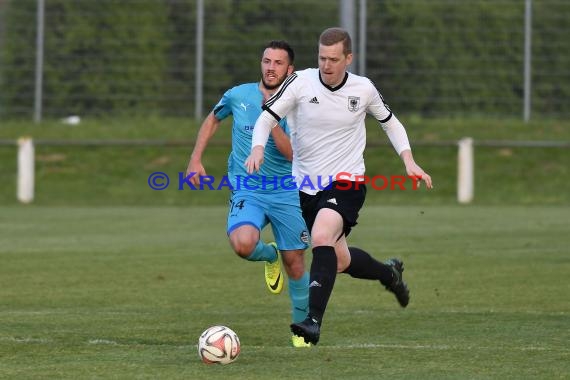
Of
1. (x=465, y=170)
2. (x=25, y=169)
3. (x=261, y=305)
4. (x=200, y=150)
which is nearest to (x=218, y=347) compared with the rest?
(x=200, y=150)

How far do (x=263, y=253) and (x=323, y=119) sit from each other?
161 cm

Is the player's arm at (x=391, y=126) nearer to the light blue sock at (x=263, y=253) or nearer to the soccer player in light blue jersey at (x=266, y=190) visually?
the soccer player in light blue jersey at (x=266, y=190)

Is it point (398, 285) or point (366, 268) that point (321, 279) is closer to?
point (366, 268)

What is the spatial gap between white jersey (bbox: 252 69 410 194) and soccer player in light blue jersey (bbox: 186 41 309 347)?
0.56 meters

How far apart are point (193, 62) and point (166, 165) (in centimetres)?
294

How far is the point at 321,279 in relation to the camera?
8.17 metres

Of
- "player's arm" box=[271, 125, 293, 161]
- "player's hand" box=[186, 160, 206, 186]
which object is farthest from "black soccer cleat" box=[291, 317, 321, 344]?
"player's hand" box=[186, 160, 206, 186]

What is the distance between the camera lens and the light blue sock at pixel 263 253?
9.59 meters

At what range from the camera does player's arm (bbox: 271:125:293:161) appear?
906 centimetres

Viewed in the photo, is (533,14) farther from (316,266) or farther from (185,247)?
(316,266)

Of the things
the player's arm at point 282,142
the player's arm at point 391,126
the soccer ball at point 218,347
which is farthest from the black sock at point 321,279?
the player's arm at point 282,142

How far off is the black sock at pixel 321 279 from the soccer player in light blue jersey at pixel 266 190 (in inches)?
40.5

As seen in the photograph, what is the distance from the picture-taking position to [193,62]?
28531 millimetres

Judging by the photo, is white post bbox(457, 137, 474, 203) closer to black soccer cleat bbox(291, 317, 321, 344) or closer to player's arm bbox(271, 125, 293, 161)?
player's arm bbox(271, 125, 293, 161)
